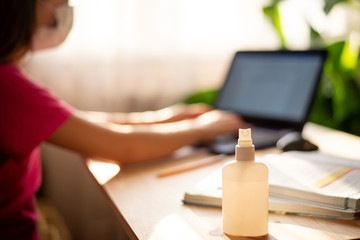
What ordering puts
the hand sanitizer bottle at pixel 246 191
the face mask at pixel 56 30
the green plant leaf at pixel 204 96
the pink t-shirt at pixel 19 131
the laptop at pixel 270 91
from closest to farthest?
1. the hand sanitizer bottle at pixel 246 191
2. the pink t-shirt at pixel 19 131
3. the face mask at pixel 56 30
4. the laptop at pixel 270 91
5. the green plant leaf at pixel 204 96

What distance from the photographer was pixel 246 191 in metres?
0.58

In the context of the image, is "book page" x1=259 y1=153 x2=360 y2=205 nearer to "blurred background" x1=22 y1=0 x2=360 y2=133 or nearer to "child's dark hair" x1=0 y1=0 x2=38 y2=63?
"child's dark hair" x1=0 y1=0 x2=38 y2=63

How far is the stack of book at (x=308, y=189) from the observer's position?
65 cm

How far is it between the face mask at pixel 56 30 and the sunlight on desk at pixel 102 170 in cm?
31

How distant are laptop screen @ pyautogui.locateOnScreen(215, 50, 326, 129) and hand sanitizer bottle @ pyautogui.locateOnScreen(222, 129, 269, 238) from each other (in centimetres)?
66

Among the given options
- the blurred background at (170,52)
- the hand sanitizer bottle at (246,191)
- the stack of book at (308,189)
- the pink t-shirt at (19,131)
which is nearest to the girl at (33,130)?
the pink t-shirt at (19,131)

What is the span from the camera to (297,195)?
2.25 ft

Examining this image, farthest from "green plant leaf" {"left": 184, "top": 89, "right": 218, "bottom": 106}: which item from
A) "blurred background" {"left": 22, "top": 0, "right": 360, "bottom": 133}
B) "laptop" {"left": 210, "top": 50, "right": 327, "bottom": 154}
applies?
"laptop" {"left": 210, "top": 50, "right": 327, "bottom": 154}

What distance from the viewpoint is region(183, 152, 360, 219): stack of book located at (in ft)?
2.15

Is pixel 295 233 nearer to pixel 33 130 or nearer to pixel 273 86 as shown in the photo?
pixel 33 130

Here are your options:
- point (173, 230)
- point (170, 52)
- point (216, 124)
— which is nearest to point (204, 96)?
point (170, 52)

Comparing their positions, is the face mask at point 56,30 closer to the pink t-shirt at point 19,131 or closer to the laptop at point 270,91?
the pink t-shirt at point 19,131

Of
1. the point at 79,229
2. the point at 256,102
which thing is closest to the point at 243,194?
the point at 256,102

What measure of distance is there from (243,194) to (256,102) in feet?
2.71
